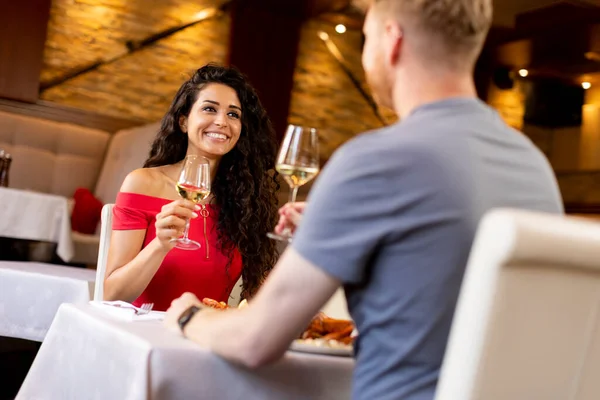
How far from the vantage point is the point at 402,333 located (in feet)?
3.83

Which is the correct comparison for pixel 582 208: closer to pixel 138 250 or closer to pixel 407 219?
pixel 138 250

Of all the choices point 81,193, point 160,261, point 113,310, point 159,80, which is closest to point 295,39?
point 159,80

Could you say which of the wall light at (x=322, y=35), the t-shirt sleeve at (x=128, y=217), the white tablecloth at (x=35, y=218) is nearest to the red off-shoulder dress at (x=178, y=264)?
the t-shirt sleeve at (x=128, y=217)

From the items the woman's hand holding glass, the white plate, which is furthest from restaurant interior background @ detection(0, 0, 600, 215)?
the white plate

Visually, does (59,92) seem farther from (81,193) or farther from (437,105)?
(437,105)

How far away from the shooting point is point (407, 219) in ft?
3.69

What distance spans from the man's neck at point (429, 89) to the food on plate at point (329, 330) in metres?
0.47

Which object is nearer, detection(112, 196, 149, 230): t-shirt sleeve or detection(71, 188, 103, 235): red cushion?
detection(112, 196, 149, 230): t-shirt sleeve

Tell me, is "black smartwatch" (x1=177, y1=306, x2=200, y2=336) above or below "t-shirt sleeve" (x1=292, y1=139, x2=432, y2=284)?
below

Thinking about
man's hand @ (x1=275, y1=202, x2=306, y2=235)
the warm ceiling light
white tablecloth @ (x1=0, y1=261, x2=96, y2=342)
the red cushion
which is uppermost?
the warm ceiling light

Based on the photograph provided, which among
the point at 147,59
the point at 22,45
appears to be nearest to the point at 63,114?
the point at 22,45

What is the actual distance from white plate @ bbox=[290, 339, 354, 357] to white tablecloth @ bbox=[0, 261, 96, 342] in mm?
1502

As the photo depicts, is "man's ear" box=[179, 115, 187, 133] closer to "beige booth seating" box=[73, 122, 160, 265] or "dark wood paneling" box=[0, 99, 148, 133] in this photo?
"beige booth seating" box=[73, 122, 160, 265]

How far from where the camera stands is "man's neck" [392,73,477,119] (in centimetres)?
128
